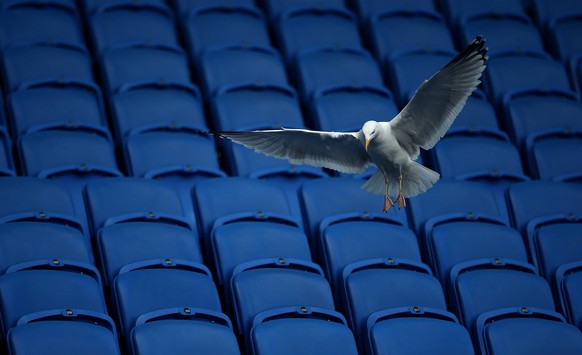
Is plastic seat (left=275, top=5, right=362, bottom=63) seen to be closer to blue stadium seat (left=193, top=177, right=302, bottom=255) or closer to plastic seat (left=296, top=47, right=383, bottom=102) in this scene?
plastic seat (left=296, top=47, right=383, bottom=102)

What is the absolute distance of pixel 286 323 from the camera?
4332 mm

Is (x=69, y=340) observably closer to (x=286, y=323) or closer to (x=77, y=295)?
(x=77, y=295)

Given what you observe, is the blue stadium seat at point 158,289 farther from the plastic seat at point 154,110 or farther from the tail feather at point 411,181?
the plastic seat at point 154,110


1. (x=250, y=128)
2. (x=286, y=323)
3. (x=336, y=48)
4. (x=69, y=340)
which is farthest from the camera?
(x=336, y=48)

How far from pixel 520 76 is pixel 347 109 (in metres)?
1.60

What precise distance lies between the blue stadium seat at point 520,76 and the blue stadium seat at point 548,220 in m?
1.15

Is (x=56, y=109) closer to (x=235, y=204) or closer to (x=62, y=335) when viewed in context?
(x=235, y=204)

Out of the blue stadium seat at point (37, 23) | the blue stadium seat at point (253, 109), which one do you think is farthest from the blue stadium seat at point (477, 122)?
the blue stadium seat at point (37, 23)

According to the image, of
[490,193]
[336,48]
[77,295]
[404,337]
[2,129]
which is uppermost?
[336,48]

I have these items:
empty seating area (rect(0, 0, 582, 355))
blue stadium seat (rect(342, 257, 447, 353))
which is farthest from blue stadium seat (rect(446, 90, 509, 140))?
blue stadium seat (rect(342, 257, 447, 353))

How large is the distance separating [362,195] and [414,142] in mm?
541

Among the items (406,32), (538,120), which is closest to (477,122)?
(538,120)

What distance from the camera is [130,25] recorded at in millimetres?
6832

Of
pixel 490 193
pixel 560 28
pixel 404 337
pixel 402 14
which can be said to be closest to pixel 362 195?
pixel 490 193
